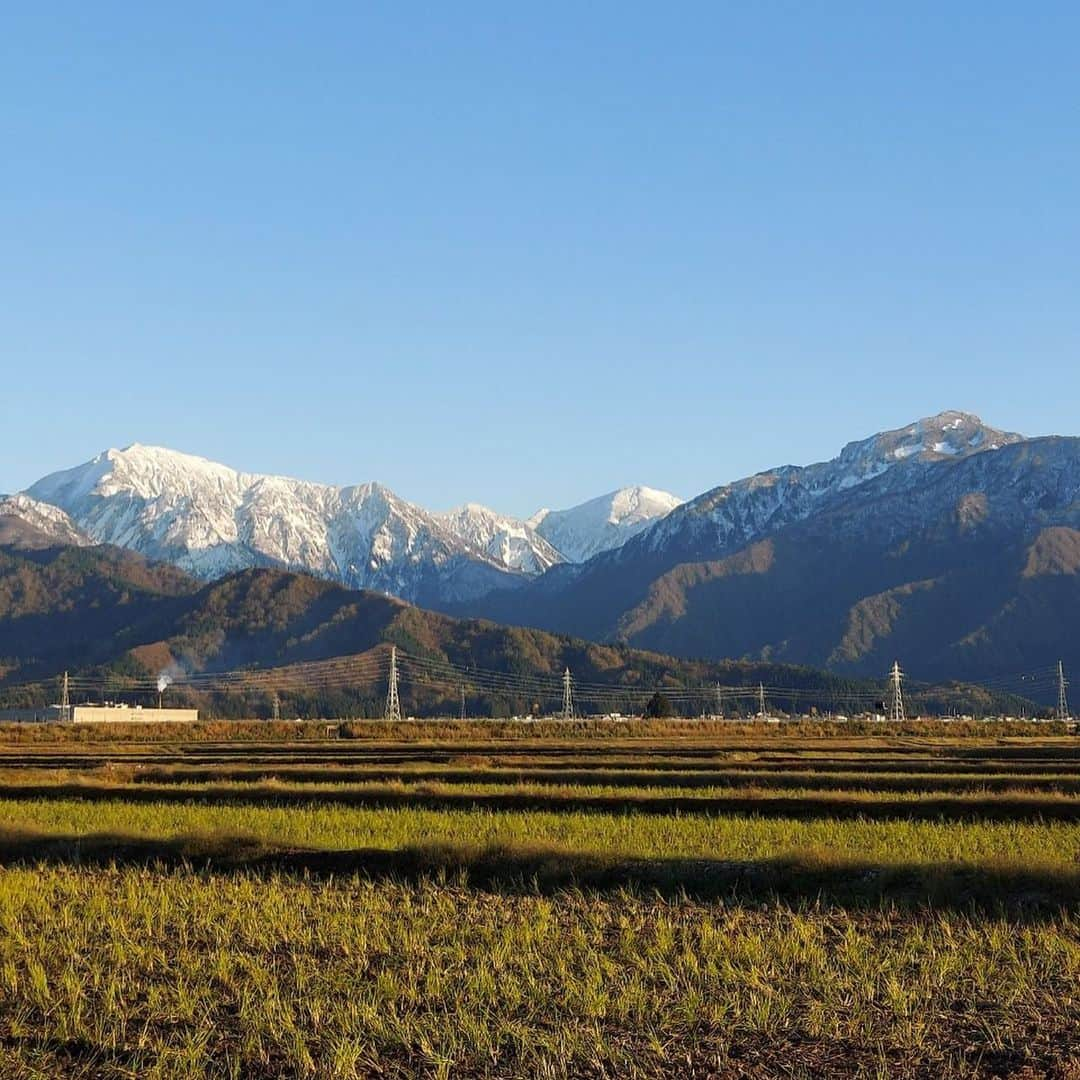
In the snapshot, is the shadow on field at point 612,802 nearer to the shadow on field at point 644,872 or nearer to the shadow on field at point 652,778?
the shadow on field at point 652,778

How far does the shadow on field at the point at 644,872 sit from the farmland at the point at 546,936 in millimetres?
68

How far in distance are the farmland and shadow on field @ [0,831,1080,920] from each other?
0.22 ft

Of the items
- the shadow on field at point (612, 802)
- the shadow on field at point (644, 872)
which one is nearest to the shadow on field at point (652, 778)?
the shadow on field at point (612, 802)

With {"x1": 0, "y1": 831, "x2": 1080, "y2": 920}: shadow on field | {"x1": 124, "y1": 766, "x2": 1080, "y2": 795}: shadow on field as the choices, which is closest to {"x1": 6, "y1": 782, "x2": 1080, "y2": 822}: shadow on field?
{"x1": 124, "y1": 766, "x2": 1080, "y2": 795}: shadow on field

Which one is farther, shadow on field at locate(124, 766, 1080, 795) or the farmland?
shadow on field at locate(124, 766, 1080, 795)

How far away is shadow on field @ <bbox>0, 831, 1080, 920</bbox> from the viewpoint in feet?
79.2

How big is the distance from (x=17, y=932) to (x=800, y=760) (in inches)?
2003

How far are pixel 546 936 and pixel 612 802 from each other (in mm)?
20705

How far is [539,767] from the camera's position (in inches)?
2357

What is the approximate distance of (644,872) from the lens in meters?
27.0

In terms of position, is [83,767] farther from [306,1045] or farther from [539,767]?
[306,1045]

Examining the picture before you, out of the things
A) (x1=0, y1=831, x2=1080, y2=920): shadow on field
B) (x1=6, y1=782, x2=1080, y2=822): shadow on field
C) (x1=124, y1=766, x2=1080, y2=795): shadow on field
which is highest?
(x1=0, y1=831, x2=1080, y2=920): shadow on field

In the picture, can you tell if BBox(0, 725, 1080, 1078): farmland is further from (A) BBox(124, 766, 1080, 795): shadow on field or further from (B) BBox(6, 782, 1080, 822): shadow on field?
(A) BBox(124, 766, 1080, 795): shadow on field

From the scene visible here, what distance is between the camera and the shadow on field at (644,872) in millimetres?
24141
